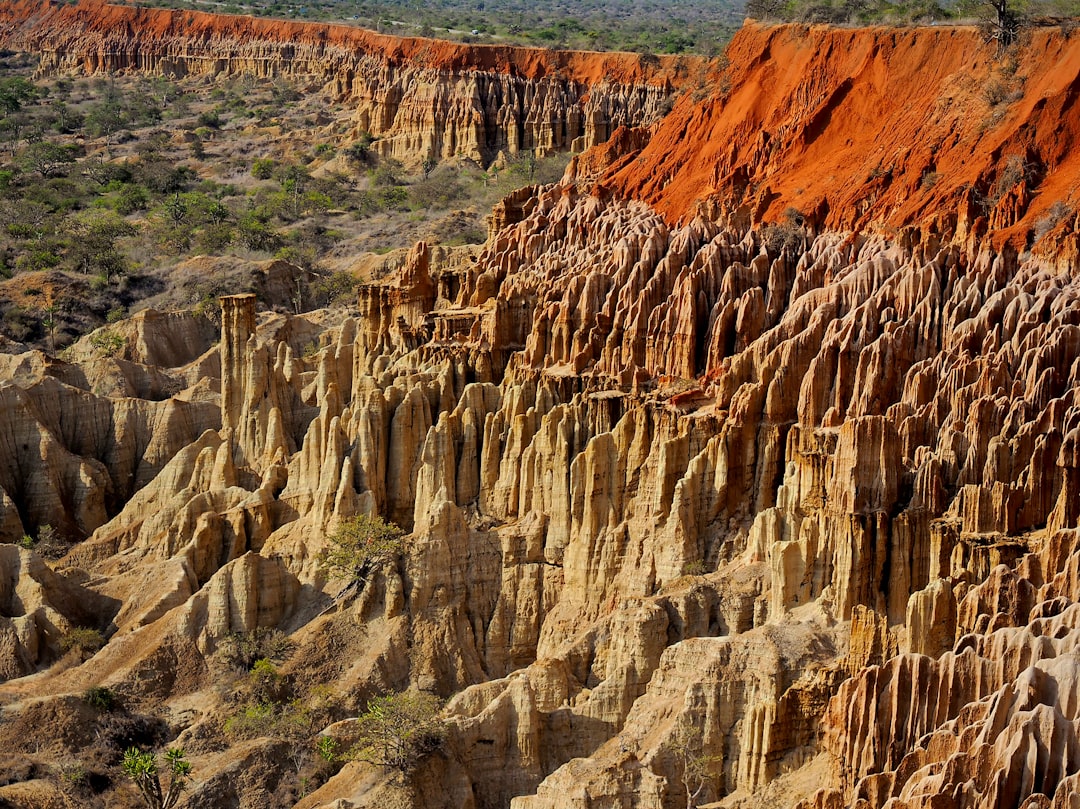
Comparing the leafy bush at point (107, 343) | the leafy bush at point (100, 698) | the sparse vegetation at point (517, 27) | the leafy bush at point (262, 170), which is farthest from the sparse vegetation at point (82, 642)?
the sparse vegetation at point (517, 27)

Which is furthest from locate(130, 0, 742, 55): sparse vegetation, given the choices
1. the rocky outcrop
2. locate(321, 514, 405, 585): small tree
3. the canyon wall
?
locate(321, 514, 405, 585): small tree

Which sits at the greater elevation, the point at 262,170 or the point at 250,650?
the point at 262,170

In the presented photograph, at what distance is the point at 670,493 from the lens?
→ 42.6 meters

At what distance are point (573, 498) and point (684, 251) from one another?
26.6 feet

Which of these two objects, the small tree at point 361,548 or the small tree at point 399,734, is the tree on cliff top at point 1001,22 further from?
the small tree at point 399,734

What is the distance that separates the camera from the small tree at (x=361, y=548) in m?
45.2

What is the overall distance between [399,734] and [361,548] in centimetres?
925

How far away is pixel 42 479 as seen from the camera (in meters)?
55.5

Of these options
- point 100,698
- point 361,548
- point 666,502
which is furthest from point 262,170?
point 666,502

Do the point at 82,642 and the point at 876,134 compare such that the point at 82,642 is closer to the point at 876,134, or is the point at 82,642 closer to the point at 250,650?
the point at 250,650

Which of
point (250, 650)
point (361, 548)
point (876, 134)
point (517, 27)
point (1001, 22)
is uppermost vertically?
point (1001, 22)

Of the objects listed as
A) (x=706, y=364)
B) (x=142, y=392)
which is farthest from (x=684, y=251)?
(x=142, y=392)

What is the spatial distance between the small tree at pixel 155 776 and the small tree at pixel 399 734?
3.78 meters

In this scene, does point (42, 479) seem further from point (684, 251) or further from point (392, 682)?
point (684, 251)
